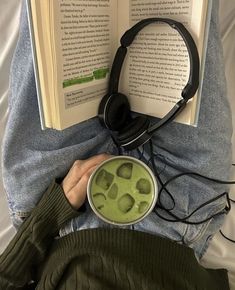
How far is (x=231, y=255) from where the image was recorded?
0.81 m

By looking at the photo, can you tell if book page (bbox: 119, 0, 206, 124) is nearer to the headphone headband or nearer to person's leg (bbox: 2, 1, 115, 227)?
the headphone headband

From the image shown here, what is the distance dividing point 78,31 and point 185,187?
340mm

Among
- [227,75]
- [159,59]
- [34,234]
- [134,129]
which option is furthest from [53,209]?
[227,75]

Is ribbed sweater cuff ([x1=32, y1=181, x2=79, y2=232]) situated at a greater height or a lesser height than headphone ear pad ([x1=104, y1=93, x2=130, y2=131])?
lesser

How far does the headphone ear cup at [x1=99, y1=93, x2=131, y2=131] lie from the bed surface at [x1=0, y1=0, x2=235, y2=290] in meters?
0.30

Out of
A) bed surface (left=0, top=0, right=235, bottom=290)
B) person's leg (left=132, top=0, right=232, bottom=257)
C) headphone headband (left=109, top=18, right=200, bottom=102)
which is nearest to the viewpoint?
headphone headband (left=109, top=18, right=200, bottom=102)

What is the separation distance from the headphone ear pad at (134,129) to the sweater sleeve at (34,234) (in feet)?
0.53

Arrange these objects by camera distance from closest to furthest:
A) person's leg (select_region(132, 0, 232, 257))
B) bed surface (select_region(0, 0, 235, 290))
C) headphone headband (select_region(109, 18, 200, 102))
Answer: headphone headband (select_region(109, 18, 200, 102)) < person's leg (select_region(132, 0, 232, 257)) < bed surface (select_region(0, 0, 235, 290))

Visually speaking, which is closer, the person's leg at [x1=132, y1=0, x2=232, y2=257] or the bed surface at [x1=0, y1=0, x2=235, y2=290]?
the person's leg at [x1=132, y1=0, x2=232, y2=257]

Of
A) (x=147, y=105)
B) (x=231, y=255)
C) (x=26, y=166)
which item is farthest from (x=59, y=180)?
(x=231, y=255)

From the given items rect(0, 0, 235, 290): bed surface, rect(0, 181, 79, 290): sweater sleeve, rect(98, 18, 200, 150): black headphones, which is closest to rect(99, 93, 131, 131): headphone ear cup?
rect(98, 18, 200, 150): black headphones

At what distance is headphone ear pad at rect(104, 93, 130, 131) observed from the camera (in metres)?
0.58

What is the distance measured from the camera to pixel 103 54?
57 cm

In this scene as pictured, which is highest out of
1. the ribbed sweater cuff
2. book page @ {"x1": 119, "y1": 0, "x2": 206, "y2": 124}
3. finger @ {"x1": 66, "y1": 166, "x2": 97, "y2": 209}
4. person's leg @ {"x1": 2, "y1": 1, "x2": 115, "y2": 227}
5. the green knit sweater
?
book page @ {"x1": 119, "y1": 0, "x2": 206, "y2": 124}
